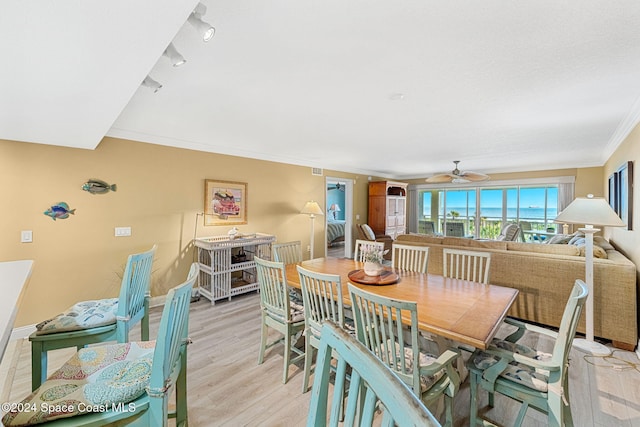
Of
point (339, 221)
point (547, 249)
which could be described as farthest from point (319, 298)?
point (339, 221)

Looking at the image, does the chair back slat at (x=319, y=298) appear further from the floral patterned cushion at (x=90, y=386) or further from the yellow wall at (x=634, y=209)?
the yellow wall at (x=634, y=209)

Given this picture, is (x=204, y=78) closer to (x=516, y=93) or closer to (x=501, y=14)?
(x=501, y=14)

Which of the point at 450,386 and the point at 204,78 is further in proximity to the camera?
the point at 204,78

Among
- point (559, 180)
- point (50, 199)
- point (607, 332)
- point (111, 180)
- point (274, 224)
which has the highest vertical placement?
point (559, 180)

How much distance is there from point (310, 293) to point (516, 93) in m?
2.37

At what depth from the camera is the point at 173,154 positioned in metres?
3.88

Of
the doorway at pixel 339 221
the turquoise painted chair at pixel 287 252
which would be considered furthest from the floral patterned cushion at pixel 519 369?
the doorway at pixel 339 221

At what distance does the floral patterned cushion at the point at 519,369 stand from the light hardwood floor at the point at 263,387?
19.3 inches

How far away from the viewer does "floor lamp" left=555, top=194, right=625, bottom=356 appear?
8.00 ft

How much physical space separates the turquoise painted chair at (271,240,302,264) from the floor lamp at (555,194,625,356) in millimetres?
2698

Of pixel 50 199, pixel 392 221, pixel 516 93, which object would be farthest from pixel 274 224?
pixel 516 93

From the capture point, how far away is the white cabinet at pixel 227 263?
3.84 m

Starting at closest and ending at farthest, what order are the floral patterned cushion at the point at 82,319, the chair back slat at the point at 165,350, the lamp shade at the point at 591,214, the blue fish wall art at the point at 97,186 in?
the chair back slat at the point at 165,350 → the floral patterned cushion at the point at 82,319 → the lamp shade at the point at 591,214 → the blue fish wall art at the point at 97,186

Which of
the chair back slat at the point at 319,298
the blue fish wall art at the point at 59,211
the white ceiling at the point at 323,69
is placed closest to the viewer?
the white ceiling at the point at 323,69
